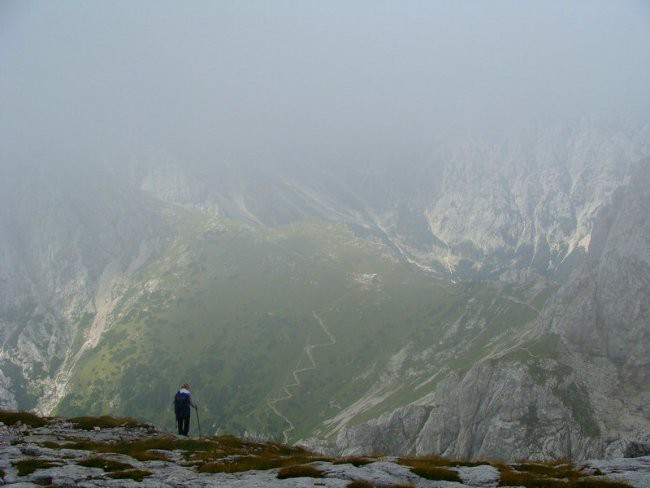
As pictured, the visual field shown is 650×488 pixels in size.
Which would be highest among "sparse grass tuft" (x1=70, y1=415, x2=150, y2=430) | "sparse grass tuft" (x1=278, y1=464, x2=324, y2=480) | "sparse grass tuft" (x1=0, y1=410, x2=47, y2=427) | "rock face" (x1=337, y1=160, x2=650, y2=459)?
"sparse grass tuft" (x1=278, y1=464, x2=324, y2=480)

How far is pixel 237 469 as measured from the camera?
34125 millimetres

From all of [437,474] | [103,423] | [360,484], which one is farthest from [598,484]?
[103,423]

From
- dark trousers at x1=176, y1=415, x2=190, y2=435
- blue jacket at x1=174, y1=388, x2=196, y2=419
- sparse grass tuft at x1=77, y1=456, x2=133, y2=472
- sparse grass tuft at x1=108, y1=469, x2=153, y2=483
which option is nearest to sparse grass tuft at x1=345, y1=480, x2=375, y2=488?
sparse grass tuft at x1=108, y1=469, x2=153, y2=483

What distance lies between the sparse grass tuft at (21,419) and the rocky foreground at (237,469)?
690 centimetres

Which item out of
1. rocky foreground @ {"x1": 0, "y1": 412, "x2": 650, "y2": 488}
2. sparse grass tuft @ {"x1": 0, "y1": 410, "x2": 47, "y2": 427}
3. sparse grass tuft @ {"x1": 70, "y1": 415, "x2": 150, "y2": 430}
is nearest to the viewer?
rocky foreground @ {"x1": 0, "y1": 412, "x2": 650, "y2": 488}

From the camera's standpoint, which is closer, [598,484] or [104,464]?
[598,484]

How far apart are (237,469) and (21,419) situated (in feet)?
100

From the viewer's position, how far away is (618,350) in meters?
190

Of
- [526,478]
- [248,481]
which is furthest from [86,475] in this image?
[526,478]

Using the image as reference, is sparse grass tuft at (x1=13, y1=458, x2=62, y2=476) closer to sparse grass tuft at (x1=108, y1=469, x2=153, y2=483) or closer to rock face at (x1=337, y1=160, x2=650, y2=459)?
sparse grass tuft at (x1=108, y1=469, x2=153, y2=483)

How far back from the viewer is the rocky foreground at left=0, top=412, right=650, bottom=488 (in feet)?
92.2

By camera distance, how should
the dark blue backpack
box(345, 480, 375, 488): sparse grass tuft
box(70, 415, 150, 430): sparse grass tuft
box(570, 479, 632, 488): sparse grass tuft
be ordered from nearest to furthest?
box(570, 479, 632, 488): sparse grass tuft < box(345, 480, 375, 488): sparse grass tuft < the dark blue backpack < box(70, 415, 150, 430): sparse grass tuft

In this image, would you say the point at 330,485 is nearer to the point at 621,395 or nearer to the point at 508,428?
the point at 508,428

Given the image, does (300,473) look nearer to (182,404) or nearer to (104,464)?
(104,464)
